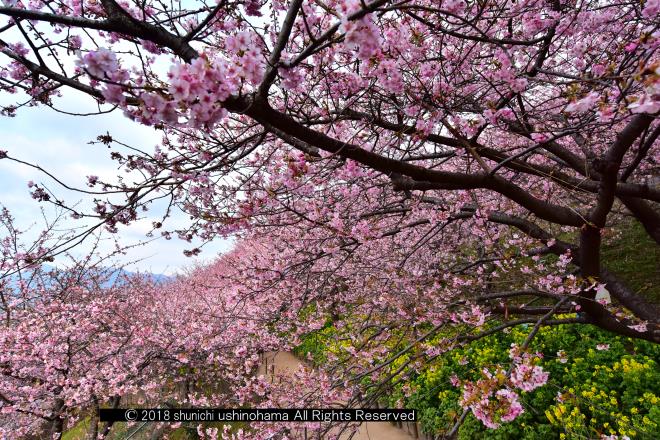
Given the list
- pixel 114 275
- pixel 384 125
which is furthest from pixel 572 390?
pixel 114 275

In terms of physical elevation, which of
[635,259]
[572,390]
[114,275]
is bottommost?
[572,390]

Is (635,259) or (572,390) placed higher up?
(635,259)

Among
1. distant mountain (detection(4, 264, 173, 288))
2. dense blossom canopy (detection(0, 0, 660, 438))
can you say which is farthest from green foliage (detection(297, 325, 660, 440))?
distant mountain (detection(4, 264, 173, 288))

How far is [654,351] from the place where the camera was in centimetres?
502

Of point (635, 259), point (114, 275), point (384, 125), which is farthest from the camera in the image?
point (114, 275)

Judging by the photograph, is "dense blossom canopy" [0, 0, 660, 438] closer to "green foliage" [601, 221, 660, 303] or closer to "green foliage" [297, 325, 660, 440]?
"green foliage" [297, 325, 660, 440]

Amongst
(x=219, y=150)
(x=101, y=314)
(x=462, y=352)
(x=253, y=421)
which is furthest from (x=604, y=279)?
(x=101, y=314)

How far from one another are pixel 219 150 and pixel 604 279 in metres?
4.32

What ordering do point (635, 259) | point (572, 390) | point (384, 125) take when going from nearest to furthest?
point (384, 125) → point (572, 390) → point (635, 259)

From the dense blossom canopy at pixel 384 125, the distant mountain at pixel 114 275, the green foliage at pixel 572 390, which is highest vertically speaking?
the distant mountain at pixel 114 275

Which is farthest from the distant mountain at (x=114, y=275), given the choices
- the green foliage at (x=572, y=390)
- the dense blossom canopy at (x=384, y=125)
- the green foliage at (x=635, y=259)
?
the green foliage at (x=635, y=259)

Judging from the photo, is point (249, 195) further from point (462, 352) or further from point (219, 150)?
point (462, 352)

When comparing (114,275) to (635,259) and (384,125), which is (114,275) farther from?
(635,259)

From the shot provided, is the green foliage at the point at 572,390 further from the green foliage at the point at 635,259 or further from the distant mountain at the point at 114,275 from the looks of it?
the distant mountain at the point at 114,275
